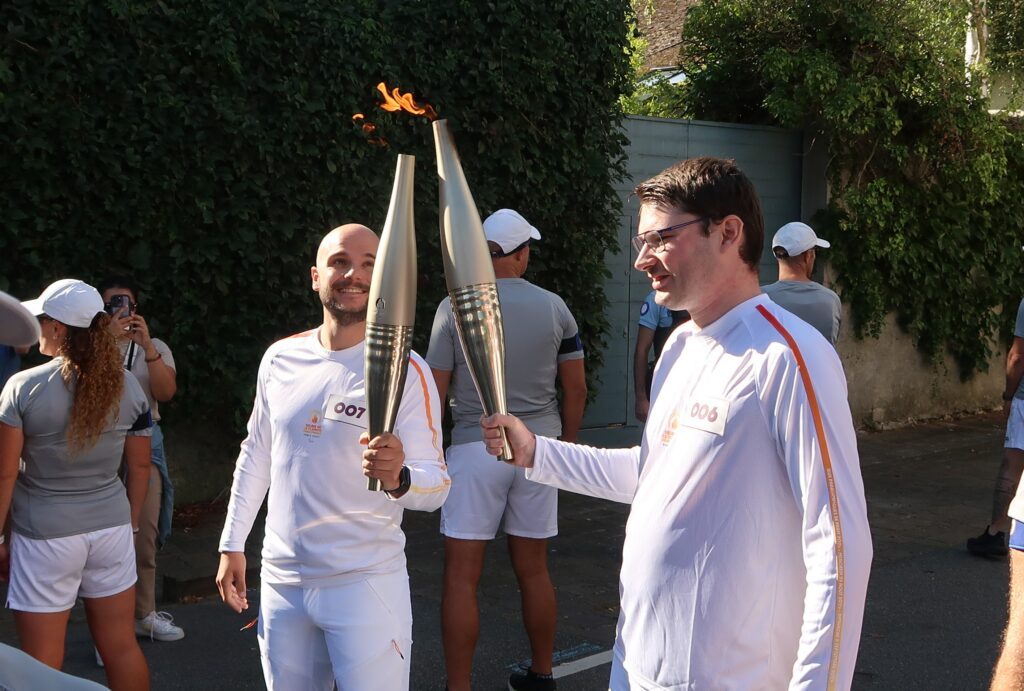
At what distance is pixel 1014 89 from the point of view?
45.7 ft

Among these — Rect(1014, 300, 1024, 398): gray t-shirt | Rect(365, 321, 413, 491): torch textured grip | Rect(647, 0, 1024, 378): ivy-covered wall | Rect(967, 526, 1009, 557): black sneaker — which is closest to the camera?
Rect(365, 321, 413, 491): torch textured grip

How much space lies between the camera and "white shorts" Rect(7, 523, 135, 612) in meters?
4.36

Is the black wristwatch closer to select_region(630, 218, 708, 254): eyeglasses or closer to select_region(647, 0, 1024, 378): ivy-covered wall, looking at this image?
select_region(630, 218, 708, 254): eyeglasses

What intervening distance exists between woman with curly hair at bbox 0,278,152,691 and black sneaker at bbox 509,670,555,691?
1.59 metres

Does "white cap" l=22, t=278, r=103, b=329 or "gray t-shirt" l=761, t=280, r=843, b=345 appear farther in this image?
"gray t-shirt" l=761, t=280, r=843, b=345

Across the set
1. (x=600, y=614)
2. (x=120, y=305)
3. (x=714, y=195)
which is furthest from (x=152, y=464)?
(x=714, y=195)

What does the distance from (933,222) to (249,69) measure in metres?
8.25

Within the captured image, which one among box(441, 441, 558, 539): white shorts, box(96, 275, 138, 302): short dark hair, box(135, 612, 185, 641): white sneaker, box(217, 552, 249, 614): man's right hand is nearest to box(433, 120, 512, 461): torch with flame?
box(217, 552, 249, 614): man's right hand

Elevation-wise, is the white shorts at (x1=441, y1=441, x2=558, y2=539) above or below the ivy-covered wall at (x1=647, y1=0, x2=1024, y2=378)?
below

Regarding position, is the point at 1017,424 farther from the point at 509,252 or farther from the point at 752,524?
the point at 752,524

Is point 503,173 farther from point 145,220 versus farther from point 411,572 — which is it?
point 411,572

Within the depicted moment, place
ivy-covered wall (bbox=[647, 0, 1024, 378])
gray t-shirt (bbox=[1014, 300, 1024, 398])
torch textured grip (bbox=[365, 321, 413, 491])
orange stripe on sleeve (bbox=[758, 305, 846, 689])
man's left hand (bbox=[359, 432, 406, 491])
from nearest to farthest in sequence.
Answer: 1. orange stripe on sleeve (bbox=[758, 305, 846, 689])
2. torch textured grip (bbox=[365, 321, 413, 491])
3. man's left hand (bbox=[359, 432, 406, 491])
4. gray t-shirt (bbox=[1014, 300, 1024, 398])
5. ivy-covered wall (bbox=[647, 0, 1024, 378])

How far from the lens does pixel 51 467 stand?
14.6 ft

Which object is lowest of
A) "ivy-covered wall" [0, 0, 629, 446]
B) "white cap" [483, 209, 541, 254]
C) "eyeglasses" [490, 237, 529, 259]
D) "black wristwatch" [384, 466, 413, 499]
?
"black wristwatch" [384, 466, 413, 499]
